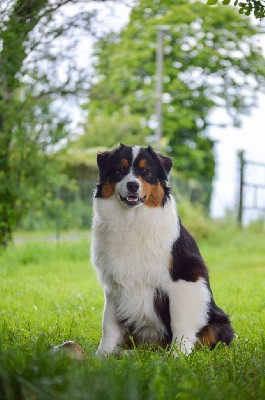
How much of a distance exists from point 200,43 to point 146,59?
3.12 metres

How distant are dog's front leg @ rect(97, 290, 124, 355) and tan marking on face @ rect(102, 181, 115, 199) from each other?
832 millimetres

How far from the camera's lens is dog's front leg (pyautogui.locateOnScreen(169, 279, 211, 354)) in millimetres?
5719

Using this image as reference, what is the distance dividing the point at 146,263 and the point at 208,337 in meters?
0.80

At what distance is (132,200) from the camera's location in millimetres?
5750

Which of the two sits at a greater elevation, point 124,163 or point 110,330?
point 124,163

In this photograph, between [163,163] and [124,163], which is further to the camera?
[163,163]

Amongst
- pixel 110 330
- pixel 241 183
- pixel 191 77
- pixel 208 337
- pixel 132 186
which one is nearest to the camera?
pixel 132 186

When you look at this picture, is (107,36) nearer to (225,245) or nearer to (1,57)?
(1,57)

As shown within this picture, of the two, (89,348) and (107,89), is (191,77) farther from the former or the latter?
(89,348)

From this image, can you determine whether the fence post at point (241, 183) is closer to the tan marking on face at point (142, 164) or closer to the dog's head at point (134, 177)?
the dog's head at point (134, 177)

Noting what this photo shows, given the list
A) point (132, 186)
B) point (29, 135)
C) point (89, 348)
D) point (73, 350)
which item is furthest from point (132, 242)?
point (29, 135)

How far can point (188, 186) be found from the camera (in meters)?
26.4

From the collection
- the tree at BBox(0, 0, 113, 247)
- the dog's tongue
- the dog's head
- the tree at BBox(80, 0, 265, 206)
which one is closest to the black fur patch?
the dog's head

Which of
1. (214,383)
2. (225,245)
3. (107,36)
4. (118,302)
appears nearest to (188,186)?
(225,245)
